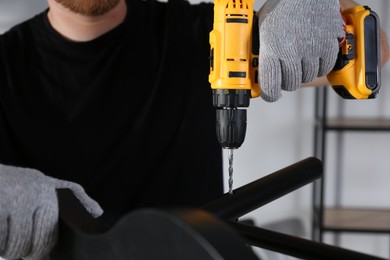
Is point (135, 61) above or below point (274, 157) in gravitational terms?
above

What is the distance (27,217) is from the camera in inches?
17.6

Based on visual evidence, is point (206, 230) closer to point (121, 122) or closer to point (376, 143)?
point (121, 122)

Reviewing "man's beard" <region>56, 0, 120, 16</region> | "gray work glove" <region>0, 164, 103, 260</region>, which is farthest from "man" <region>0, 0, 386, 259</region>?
"gray work glove" <region>0, 164, 103, 260</region>

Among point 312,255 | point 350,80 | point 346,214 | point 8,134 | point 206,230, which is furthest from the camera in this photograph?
point 346,214

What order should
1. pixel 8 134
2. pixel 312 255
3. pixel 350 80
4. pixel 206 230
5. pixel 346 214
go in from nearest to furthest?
pixel 206 230, pixel 312 255, pixel 350 80, pixel 8 134, pixel 346 214

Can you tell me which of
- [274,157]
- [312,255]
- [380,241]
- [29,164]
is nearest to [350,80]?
[312,255]

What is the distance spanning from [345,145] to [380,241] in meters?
0.46

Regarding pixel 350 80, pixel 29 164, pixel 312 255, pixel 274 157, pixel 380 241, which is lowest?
pixel 380 241

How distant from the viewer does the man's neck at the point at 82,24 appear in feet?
4.22

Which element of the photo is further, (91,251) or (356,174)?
(356,174)

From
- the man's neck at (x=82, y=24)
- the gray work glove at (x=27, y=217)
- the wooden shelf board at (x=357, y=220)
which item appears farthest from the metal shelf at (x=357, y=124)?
the gray work glove at (x=27, y=217)

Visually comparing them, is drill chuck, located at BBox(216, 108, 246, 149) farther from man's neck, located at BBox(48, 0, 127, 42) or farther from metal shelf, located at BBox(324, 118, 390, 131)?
metal shelf, located at BBox(324, 118, 390, 131)

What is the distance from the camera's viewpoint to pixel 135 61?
1.33m

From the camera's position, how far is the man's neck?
1286 millimetres
